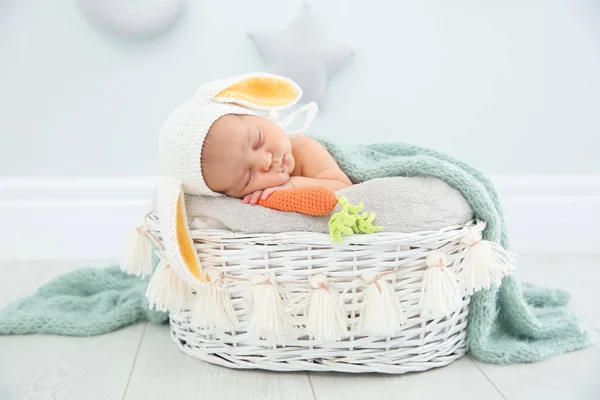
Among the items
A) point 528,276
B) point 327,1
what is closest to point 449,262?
point 528,276

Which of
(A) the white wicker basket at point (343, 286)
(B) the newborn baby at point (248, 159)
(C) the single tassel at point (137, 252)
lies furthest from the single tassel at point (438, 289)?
(C) the single tassel at point (137, 252)

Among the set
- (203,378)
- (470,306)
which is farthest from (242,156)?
(470,306)

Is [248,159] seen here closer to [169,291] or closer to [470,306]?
[169,291]

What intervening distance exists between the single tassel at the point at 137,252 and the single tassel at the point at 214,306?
17cm

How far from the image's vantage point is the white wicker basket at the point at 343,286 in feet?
3.53

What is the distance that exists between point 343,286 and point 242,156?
0.29 m

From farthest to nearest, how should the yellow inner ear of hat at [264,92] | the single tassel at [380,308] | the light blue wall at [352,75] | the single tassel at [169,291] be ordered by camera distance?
1. the light blue wall at [352,75]
2. the yellow inner ear of hat at [264,92]
3. the single tassel at [169,291]
4. the single tassel at [380,308]

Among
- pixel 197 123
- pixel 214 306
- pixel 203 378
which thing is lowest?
pixel 203 378

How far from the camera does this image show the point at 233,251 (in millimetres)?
1114

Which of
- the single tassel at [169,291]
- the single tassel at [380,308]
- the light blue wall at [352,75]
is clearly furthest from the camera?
the light blue wall at [352,75]

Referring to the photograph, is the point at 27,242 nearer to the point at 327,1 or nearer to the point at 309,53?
the point at 309,53

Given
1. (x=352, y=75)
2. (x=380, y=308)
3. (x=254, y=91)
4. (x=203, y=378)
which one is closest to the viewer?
(x=380, y=308)

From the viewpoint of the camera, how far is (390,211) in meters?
1.08

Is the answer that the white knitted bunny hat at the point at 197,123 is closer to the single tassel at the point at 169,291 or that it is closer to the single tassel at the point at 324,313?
the single tassel at the point at 169,291
